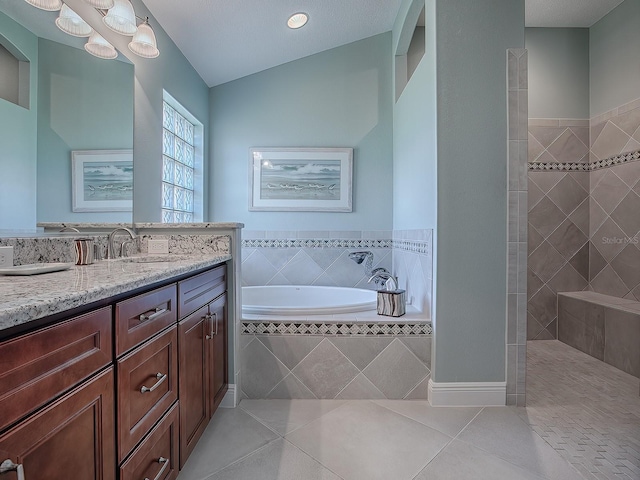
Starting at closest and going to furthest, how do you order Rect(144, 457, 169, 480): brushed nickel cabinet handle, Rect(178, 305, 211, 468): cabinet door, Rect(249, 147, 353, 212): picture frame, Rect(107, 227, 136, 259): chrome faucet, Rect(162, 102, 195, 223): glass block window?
Rect(144, 457, 169, 480): brushed nickel cabinet handle
Rect(178, 305, 211, 468): cabinet door
Rect(107, 227, 136, 259): chrome faucet
Rect(162, 102, 195, 223): glass block window
Rect(249, 147, 353, 212): picture frame

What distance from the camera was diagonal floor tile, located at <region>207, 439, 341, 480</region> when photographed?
4.93 feet

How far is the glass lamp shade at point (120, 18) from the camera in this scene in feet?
5.88

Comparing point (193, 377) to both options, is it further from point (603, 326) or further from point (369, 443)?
point (603, 326)

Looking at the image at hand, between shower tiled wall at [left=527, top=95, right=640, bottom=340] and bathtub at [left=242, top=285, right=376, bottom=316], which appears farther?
shower tiled wall at [left=527, top=95, right=640, bottom=340]

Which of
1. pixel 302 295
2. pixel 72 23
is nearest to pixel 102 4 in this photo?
pixel 72 23

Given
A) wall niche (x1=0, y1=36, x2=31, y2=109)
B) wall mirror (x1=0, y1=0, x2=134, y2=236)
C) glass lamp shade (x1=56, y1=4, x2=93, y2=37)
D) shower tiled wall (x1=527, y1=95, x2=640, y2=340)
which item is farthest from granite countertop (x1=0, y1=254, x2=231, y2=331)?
shower tiled wall (x1=527, y1=95, x2=640, y2=340)

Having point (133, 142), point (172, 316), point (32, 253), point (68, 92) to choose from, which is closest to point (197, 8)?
point (133, 142)

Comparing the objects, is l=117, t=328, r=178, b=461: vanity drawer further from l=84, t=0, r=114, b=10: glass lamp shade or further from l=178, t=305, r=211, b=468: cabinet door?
l=84, t=0, r=114, b=10: glass lamp shade

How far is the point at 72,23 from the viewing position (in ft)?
5.46

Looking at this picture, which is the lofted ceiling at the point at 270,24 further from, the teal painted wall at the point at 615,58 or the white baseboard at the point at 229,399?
the white baseboard at the point at 229,399

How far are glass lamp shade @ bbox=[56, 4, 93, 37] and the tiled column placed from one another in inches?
87.0

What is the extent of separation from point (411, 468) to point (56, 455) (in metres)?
1.34

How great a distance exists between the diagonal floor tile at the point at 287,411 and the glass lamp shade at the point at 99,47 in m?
2.01

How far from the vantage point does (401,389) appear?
7.22 ft
